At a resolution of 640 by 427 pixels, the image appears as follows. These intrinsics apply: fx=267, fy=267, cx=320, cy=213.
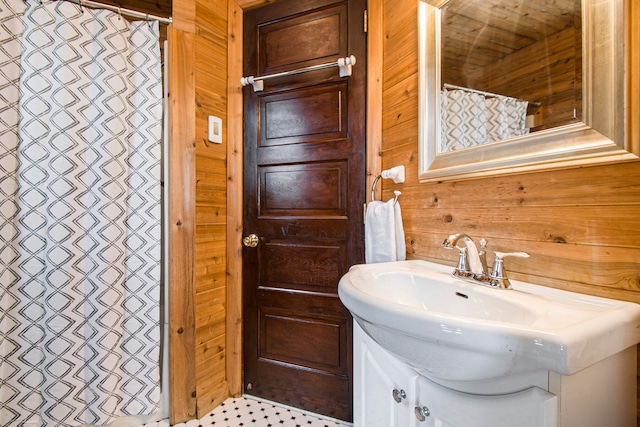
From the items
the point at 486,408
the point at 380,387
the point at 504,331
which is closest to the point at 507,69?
the point at 504,331

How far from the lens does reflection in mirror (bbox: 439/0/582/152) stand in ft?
2.18

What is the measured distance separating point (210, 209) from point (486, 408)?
4.24 ft

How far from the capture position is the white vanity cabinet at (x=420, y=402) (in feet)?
1.44

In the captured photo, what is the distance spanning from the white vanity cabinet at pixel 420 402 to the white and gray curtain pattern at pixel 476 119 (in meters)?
0.66

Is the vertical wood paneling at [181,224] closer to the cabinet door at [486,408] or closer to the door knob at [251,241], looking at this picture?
the door knob at [251,241]

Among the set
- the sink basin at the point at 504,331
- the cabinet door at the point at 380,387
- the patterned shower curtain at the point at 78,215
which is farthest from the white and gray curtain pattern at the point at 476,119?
the patterned shower curtain at the point at 78,215

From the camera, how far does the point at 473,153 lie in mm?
864

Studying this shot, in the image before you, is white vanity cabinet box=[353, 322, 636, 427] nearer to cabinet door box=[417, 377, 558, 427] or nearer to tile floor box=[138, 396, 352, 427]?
cabinet door box=[417, 377, 558, 427]

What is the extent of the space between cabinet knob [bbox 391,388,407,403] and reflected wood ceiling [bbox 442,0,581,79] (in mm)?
998

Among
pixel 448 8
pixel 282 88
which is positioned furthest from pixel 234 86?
pixel 448 8

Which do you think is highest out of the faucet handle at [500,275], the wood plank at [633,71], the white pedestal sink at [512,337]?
the wood plank at [633,71]

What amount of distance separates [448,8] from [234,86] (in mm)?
1053

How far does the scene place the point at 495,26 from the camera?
848 mm

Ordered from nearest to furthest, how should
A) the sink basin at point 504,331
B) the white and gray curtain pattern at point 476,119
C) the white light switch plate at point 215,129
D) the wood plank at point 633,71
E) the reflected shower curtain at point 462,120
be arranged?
the sink basin at point 504,331, the wood plank at point 633,71, the white and gray curtain pattern at point 476,119, the reflected shower curtain at point 462,120, the white light switch plate at point 215,129
